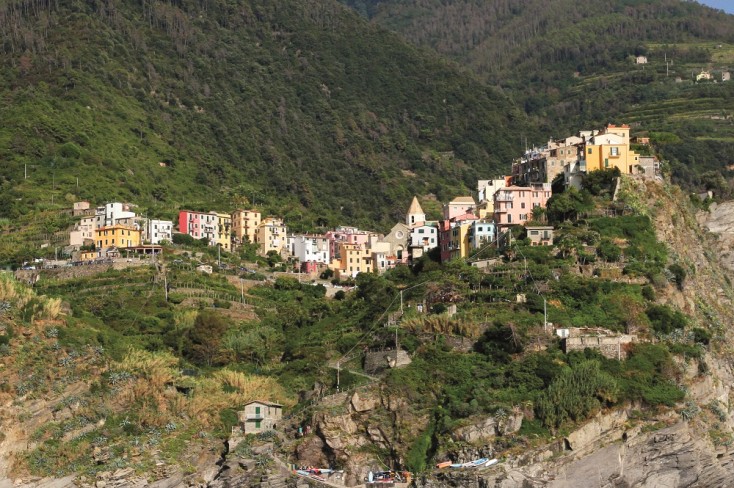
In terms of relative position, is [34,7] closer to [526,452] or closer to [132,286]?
[132,286]

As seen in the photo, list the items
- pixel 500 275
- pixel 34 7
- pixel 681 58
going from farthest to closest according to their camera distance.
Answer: pixel 681 58
pixel 34 7
pixel 500 275

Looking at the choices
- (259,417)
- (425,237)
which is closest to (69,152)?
(425,237)

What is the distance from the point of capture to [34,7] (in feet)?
522

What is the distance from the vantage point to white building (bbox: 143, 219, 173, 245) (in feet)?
342

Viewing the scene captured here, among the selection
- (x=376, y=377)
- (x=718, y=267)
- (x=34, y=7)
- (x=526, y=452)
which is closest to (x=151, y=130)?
(x=34, y=7)

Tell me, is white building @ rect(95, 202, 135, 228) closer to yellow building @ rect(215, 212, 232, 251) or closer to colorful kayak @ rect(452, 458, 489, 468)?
yellow building @ rect(215, 212, 232, 251)

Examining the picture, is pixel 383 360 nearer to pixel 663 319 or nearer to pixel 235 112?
pixel 663 319

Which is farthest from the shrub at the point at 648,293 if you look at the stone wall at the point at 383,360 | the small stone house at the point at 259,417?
the small stone house at the point at 259,417

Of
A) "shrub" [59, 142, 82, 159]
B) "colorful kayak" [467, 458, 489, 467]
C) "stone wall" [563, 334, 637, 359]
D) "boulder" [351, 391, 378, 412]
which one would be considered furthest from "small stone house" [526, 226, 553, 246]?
"shrub" [59, 142, 82, 159]

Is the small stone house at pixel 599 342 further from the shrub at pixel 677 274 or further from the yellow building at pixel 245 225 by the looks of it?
the yellow building at pixel 245 225

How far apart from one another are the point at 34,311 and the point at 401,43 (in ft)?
393

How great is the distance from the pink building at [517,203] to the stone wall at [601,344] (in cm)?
1601

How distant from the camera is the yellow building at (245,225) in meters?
113

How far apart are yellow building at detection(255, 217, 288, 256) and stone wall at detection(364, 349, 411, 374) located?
3620cm
